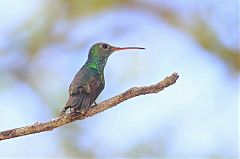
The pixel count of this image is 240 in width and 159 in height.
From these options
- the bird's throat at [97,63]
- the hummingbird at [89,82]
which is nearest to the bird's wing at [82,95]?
the hummingbird at [89,82]

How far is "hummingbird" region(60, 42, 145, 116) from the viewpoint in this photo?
1.36m

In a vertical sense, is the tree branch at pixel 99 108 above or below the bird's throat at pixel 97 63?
below

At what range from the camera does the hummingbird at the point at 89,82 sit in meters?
1.36

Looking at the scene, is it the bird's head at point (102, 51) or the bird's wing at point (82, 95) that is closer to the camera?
the bird's wing at point (82, 95)

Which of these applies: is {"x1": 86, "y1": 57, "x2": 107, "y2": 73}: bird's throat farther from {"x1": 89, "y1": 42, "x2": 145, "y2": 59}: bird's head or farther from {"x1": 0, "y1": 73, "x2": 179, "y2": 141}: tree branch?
{"x1": 0, "y1": 73, "x2": 179, "y2": 141}: tree branch

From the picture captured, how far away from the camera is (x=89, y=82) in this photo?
4.73 ft

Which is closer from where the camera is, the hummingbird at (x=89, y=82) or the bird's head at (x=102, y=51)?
the hummingbird at (x=89, y=82)

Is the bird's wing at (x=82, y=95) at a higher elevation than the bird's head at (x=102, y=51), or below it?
below

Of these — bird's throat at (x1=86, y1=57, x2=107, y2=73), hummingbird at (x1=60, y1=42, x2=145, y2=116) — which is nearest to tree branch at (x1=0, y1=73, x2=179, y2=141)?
hummingbird at (x1=60, y1=42, x2=145, y2=116)

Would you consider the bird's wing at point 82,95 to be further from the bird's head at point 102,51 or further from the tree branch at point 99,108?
the bird's head at point 102,51

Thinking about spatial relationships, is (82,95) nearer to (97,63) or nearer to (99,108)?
(99,108)

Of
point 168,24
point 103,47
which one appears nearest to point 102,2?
point 168,24

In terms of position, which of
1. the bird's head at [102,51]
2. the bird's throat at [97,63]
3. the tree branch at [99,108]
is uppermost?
the bird's head at [102,51]

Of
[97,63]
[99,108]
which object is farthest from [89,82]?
[97,63]
